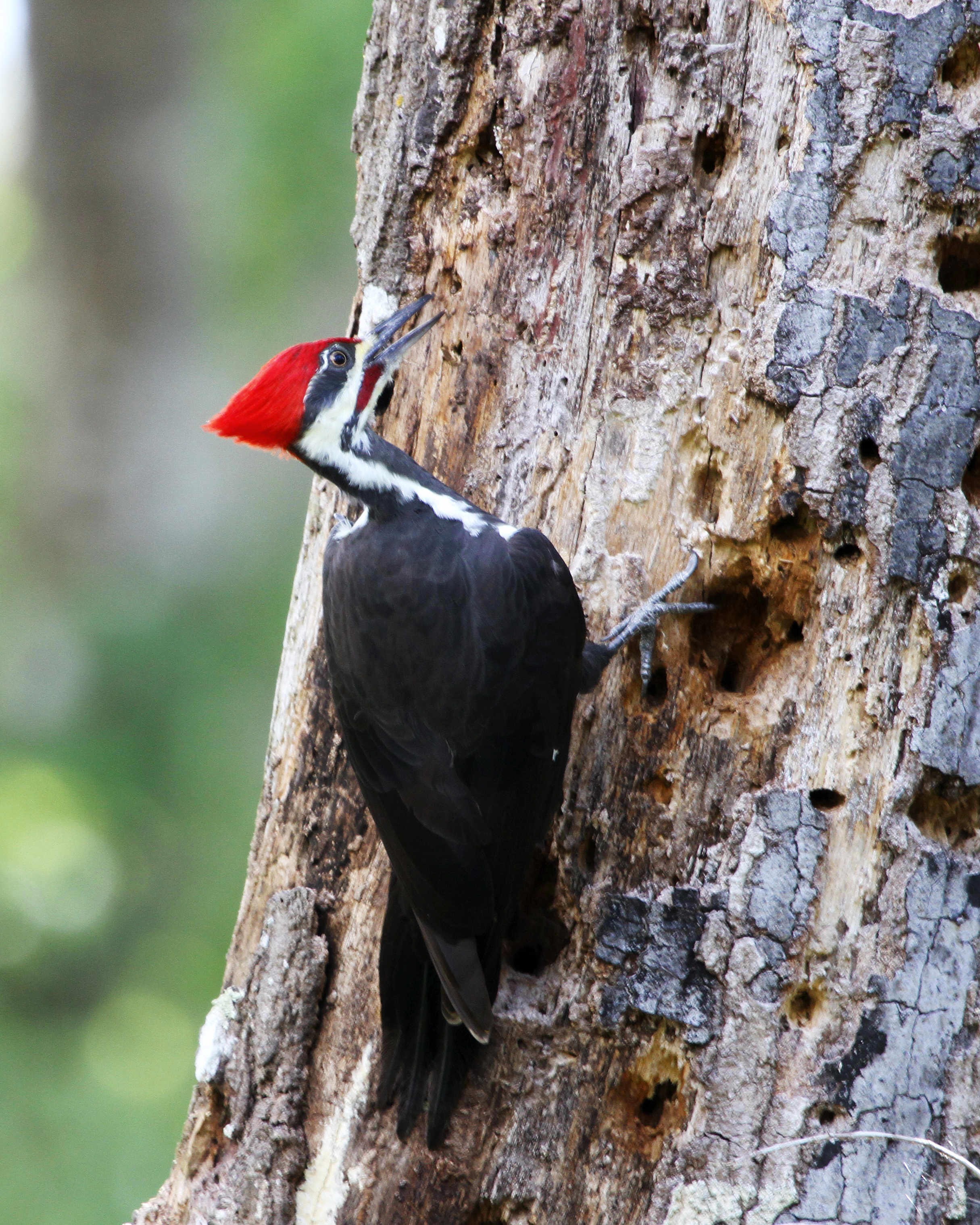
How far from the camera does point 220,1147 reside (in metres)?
2.38

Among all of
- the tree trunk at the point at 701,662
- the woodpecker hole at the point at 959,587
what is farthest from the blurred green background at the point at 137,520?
the woodpecker hole at the point at 959,587

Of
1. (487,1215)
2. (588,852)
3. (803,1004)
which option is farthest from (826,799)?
(487,1215)

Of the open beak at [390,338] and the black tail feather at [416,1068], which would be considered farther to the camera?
the open beak at [390,338]

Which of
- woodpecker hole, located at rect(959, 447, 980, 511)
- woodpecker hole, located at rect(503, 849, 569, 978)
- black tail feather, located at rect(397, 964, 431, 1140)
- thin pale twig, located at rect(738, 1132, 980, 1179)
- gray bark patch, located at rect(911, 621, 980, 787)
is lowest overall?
black tail feather, located at rect(397, 964, 431, 1140)

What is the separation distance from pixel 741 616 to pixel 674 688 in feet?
0.65

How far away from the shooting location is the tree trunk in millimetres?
1956

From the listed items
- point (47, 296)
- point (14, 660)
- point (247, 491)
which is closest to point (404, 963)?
point (14, 660)

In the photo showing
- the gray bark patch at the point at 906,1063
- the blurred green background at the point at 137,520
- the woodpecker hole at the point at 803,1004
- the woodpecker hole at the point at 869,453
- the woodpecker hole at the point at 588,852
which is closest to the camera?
the gray bark patch at the point at 906,1063

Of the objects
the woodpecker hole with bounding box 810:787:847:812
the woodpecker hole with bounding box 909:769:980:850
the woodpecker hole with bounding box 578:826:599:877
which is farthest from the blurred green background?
the woodpecker hole with bounding box 909:769:980:850

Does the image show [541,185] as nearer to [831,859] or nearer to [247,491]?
[831,859]

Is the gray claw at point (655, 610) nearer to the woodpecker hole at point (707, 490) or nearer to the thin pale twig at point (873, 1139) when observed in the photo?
the woodpecker hole at point (707, 490)

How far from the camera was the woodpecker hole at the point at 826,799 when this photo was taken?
6.59 feet

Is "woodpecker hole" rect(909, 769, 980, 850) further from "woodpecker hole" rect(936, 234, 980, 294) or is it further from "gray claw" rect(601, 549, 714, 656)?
"woodpecker hole" rect(936, 234, 980, 294)

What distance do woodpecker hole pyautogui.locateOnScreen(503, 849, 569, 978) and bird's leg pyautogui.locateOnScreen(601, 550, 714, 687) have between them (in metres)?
0.43
